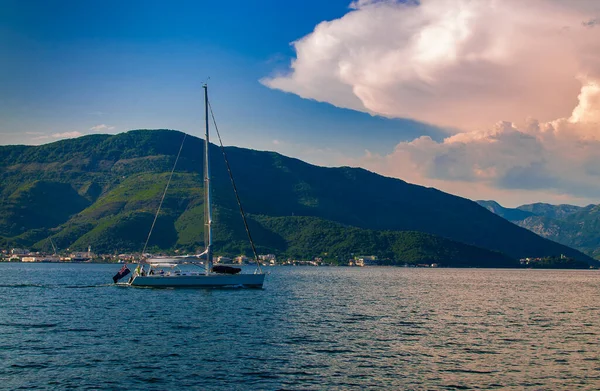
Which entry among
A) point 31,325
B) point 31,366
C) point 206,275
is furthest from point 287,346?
point 206,275

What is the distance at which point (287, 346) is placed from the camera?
5284cm

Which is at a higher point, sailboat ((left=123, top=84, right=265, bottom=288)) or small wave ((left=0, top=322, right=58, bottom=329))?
sailboat ((left=123, top=84, right=265, bottom=288))

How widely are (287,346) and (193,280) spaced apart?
54.6 m

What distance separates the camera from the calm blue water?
40.4 metres

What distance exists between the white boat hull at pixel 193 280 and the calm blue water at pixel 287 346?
483 inches

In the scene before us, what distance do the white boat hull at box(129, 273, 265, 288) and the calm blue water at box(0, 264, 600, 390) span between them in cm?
1226

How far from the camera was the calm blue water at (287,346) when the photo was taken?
4038 cm

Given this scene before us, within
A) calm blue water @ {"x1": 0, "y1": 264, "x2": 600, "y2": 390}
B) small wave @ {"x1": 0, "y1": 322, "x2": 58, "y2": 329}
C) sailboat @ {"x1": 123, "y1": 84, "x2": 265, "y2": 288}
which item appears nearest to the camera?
calm blue water @ {"x1": 0, "y1": 264, "x2": 600, "y2": 390}

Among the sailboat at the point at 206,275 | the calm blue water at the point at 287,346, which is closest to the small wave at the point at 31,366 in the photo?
the calm blue water at the point at 287,346

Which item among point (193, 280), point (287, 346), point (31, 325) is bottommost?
point (31, 325)

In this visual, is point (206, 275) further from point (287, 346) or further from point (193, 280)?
point (287, 346)

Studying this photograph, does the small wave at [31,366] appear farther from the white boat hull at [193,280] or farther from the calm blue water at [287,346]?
the white boat hull at [193,280]

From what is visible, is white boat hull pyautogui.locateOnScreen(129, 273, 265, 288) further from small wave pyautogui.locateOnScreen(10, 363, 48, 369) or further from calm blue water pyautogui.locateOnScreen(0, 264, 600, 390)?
small wave pyautogui.locateOnScreen(10, 363, 48, 369)

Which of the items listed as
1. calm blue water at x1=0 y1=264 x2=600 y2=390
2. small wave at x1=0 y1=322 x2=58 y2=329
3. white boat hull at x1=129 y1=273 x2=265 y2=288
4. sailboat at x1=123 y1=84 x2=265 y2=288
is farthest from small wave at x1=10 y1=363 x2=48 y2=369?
white boat hull at x1=129 y1=273 x2=265 y2=288
